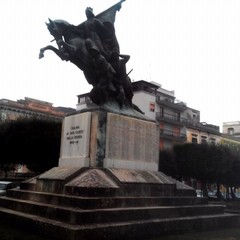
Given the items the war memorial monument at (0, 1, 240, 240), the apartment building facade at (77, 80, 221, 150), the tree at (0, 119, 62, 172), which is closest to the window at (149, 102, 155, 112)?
the apartment building facade at (77, 80, 221, 150)

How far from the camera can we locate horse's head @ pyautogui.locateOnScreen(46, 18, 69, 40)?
1284cm

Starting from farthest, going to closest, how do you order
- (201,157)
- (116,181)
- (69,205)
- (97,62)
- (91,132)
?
1. (201,157)
2. (97,62)
3. (91,132)
4. (116,181)
5. (69,205)

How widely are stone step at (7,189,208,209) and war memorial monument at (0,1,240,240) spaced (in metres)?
0.02

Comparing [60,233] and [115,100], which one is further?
[115,100]

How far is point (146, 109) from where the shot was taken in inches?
2272

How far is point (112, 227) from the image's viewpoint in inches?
327

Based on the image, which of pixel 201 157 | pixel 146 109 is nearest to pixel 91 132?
pixel 201 157

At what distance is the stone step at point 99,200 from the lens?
29.3 ft

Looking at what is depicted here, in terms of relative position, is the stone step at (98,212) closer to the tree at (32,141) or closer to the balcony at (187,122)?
the tree at (32,141)

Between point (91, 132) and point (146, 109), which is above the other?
point (146, 109)

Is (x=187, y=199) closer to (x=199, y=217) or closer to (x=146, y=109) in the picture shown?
(x=199, y=217)

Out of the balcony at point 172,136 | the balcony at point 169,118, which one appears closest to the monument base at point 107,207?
the balcony at point 172,136

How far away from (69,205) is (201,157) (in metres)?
26.4

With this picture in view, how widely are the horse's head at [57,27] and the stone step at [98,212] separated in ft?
18.7
